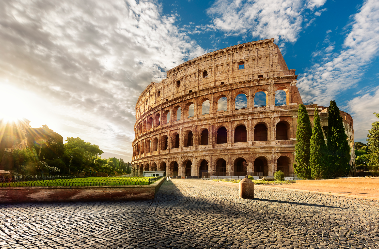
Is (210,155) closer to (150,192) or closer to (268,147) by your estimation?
(268,147)

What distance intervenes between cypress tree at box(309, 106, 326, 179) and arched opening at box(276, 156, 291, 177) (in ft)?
20.6

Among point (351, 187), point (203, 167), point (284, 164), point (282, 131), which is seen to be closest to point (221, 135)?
point (203, 167)

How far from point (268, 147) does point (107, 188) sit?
2205 cm

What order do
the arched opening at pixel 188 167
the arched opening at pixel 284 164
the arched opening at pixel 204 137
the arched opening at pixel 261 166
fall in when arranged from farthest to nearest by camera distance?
the arched opening at pixel 188 167, the arched opening at pixel 204 137, the arched opening at pixel 261 166, the arched opening at pixel 284 164

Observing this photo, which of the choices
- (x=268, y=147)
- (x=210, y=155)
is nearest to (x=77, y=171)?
(x=210, y=155)

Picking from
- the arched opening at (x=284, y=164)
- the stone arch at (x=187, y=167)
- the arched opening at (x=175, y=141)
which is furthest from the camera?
the arched opening at (x=175, y=141)

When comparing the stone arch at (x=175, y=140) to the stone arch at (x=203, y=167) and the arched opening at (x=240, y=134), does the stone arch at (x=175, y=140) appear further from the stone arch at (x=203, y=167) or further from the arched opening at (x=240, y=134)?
the arched opening at (x=240, y=134)

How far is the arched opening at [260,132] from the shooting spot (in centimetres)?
2952

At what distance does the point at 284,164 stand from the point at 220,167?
28.6 ft

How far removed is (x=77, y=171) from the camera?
30.2m

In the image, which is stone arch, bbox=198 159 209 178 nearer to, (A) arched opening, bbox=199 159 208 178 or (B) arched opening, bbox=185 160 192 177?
(A) arched opening, bbox=199 159 208 178

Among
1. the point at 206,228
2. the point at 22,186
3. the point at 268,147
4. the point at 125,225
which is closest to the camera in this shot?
the point at 206,228

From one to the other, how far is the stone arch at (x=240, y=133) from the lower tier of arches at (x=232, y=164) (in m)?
2.81

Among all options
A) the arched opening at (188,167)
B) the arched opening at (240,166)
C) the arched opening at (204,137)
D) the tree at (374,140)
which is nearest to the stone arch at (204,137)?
the arched opening at (204,137)
